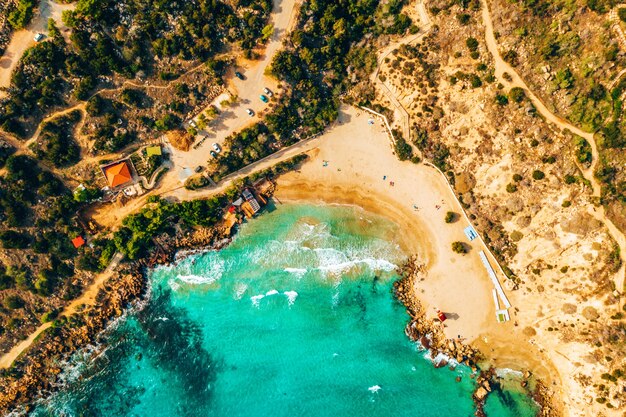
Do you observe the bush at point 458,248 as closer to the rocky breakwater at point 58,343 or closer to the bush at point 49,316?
the rocky breakwater at point 58,343

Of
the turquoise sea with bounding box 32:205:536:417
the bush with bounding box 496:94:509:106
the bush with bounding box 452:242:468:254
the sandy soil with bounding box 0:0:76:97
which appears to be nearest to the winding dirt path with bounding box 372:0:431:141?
the bush with bounding box 496:94:509:106

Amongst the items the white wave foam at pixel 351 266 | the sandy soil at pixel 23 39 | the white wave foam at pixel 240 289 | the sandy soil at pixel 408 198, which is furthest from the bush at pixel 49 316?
the white wave foam at pixel 351 266

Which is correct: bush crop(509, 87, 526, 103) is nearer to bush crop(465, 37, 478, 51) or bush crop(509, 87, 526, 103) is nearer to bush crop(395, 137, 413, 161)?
A: bush crop(465, 37, 478, 51)

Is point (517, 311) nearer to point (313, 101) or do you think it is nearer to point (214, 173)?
point (313, 101)

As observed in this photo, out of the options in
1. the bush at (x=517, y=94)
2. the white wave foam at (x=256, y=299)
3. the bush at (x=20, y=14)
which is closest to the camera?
the bush at (x=20, y=14)

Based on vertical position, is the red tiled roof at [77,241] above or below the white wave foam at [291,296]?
above

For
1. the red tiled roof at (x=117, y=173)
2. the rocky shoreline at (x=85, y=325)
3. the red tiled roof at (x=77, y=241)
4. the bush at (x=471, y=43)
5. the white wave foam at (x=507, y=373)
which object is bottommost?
the white wave foam at (x=507, y=373)

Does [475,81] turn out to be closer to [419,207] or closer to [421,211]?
[419,207]
